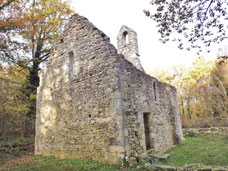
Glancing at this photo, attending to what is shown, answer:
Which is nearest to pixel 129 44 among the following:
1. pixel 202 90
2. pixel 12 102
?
pixel 12 102

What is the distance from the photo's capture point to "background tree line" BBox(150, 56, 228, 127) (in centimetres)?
1731

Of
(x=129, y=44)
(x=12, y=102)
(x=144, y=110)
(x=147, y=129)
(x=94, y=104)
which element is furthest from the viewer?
(x=129, y=44)

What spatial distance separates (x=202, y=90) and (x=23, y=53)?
71.1ft

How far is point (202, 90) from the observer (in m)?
21.5

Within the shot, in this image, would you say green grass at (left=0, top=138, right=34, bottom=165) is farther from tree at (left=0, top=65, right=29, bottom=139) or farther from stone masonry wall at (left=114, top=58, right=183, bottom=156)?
stone masonry wall at (left=114, top=58, right=183, bottom=156)

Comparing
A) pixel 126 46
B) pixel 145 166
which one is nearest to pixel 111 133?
pixel 145 166

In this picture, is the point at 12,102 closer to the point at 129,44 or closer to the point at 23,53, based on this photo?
the point at 23,53

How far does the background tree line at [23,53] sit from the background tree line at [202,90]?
54.7 feet

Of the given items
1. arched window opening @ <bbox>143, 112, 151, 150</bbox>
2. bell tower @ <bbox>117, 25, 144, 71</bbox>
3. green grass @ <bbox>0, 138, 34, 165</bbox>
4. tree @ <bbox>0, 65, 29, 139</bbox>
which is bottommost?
green grass @ <bbox>0, 138, 34, 165</bbox>

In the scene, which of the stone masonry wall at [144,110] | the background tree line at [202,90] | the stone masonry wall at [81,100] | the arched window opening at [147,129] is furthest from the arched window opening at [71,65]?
the background tree line at [202,90]

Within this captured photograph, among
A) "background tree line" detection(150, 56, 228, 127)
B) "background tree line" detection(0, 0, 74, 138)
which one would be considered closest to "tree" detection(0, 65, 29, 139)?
"background tree line" detection(0, 0, 74, 138)

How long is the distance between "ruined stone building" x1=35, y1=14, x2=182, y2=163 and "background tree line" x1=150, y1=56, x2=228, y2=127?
10459 millimetres

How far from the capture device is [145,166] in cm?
528

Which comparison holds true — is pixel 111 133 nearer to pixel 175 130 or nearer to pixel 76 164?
pixel 76 164
